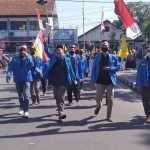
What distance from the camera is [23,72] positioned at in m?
9.17

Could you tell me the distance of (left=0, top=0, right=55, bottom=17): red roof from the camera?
164 ft

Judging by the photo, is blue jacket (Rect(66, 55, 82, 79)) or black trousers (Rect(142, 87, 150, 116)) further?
blue jacket (Rect(66, 55, 82, 79))

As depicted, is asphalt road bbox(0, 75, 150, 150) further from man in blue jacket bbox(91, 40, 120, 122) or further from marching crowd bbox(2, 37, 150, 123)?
man in blue jacket bbox(91, 40, 120, 122)

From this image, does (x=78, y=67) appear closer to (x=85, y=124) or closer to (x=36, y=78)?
(x=36, y=78)

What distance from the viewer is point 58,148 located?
21.2 feet

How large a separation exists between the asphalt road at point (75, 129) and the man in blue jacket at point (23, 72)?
56cm

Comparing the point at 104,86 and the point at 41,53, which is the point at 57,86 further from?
the point at 41,53

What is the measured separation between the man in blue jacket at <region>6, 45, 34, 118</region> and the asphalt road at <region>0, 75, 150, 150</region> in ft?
1.83

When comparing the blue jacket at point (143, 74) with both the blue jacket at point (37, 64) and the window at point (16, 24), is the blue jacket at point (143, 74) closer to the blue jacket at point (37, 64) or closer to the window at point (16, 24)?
the blue jacket at point (37, 64)

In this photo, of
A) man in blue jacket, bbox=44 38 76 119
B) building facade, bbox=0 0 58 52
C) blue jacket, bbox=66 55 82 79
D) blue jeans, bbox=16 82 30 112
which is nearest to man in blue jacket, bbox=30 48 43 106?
blue jacket, bbox=66 55 82 79

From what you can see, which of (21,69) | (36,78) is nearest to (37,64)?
(36,78)

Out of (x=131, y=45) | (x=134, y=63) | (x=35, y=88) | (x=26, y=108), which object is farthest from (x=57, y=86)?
(x=131, y=45)

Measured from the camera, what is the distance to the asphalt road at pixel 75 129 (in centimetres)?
670

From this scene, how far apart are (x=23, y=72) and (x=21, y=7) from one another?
143 feet
